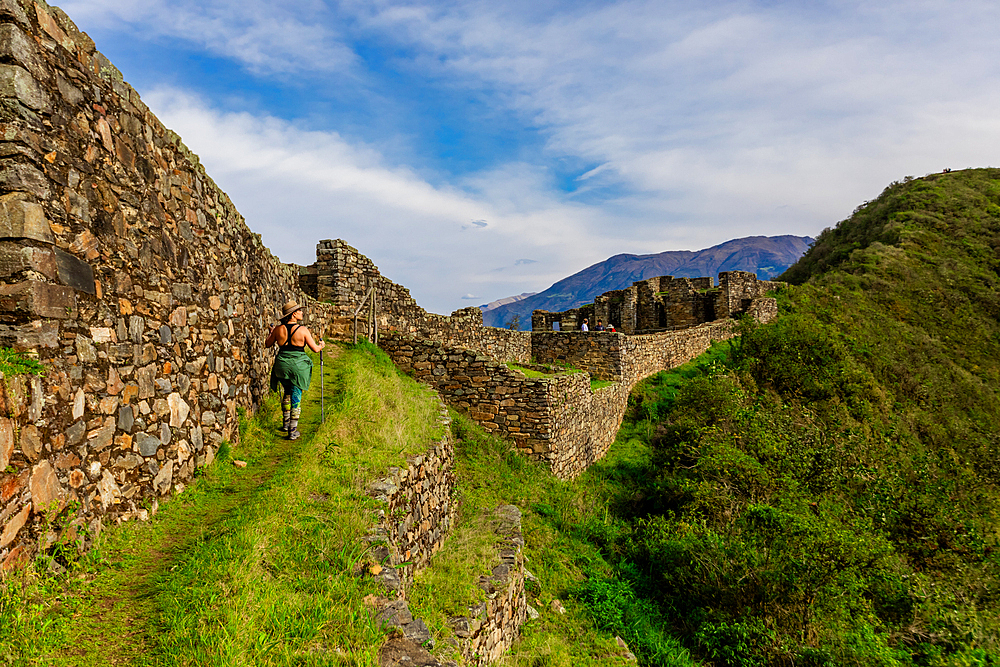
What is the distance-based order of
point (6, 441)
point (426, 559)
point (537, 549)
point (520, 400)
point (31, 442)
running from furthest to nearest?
point (520, 400), point (537, 549), point (426, 559), point (31, 442), point (6, 441)

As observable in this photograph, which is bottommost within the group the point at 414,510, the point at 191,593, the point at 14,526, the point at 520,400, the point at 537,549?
the point at 537,549

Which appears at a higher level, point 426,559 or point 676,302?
point 676,302

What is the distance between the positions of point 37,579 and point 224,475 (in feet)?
8.12

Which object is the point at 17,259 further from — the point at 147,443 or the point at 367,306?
the point at 367,306

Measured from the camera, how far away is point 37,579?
316cm

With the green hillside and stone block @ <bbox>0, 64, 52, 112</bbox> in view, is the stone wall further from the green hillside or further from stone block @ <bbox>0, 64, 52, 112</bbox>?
stone block @ <bbox>0, 64, 52, 112</bbox>

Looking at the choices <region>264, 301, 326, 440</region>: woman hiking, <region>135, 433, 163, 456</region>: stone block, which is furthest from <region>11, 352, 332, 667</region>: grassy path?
<region>264, 301, 326, 440</region>: woman hiking

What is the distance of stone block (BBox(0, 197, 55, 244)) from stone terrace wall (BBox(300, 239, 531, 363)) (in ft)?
32.1

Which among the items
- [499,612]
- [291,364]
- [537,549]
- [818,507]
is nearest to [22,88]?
[291,364]

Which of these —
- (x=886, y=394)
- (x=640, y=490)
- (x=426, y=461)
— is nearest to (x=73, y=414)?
(x=426, y=461)

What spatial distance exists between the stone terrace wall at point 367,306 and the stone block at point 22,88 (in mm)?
9747

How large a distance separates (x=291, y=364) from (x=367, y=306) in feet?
24.1

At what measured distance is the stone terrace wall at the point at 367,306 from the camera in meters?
13.7

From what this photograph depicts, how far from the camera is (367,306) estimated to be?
1408 cm
